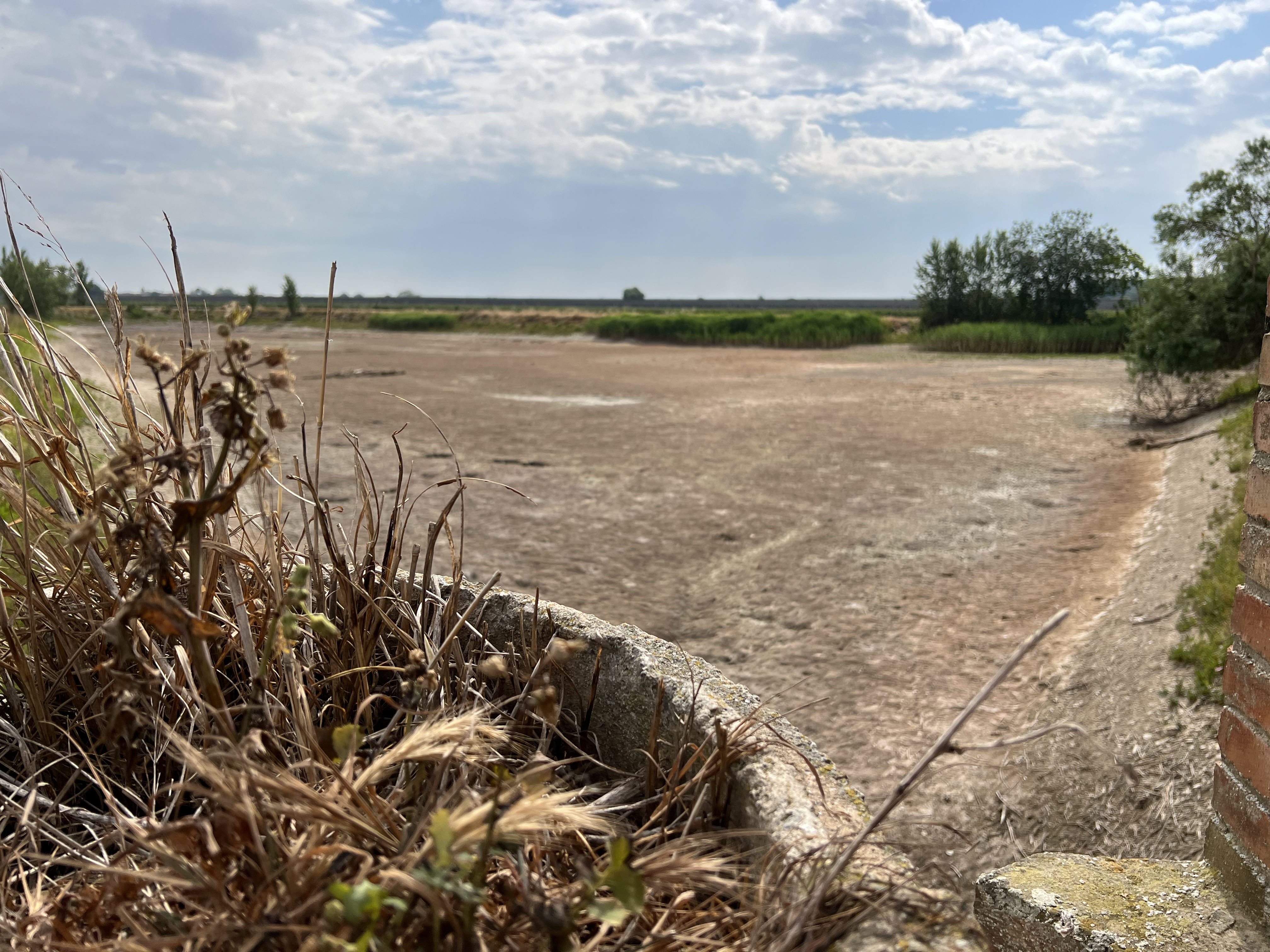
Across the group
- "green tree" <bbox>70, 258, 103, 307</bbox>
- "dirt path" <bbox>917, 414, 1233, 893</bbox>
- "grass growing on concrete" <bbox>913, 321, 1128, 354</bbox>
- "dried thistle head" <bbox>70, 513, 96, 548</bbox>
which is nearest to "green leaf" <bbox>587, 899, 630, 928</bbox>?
"dried thistle head" <bbox>70, 513, 96, 548</bbox>

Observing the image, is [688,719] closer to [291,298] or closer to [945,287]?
[945,287]

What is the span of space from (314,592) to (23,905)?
537 mm

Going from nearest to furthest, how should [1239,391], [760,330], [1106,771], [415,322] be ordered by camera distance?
[1106,771] → [1239,391] → [760,330] → [415,322]

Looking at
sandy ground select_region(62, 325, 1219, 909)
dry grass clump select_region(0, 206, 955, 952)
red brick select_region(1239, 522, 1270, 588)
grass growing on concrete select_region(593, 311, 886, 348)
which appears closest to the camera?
dry grass clump select_region(0, 206, 955, 952)

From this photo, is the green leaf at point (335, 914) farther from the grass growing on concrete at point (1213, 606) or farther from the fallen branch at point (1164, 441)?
the fallen branch at point (1164, 441)

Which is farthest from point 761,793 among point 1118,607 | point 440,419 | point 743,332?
point 743,332

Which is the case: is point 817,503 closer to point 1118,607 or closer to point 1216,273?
point 1118,607

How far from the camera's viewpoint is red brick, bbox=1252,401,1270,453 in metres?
1.54

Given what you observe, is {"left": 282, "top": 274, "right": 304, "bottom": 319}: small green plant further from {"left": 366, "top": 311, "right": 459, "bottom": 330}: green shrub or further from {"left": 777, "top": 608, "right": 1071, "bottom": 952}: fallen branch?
{"left": 777, "top": 608, "right": 1071, "bottom": 952}: fallen branch

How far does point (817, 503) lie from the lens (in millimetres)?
7715

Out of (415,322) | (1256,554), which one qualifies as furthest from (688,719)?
(415,322)

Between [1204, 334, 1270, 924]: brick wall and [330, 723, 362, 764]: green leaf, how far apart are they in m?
1.55

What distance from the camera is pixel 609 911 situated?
690mm

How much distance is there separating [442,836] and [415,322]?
193 ft
